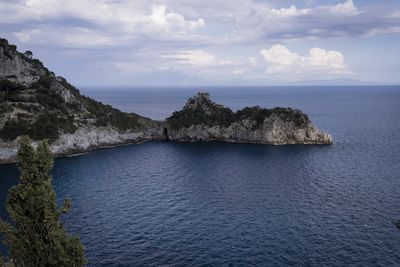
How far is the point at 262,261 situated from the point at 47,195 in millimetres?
36687

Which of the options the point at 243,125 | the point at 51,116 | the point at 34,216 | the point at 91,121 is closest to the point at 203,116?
the point at 243,125

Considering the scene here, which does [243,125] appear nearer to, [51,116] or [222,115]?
[222,115]

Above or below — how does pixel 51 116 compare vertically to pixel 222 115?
above

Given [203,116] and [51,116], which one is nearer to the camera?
[51,116]

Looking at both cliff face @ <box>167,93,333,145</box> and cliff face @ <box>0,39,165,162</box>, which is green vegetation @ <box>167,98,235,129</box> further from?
cliff face @ <box>0,39,165,162</box>

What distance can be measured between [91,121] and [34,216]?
A: 4898 inches

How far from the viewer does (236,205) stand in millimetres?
80312

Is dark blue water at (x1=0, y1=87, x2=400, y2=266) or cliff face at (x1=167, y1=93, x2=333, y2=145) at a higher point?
cliff face at (x1=167, y1=93, x2=333, y2=145)

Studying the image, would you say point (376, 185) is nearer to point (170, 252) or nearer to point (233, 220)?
point (233, 220)

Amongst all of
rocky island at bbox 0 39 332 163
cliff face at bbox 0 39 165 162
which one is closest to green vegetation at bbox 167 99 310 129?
rocky island at bbox 0 39 332 163

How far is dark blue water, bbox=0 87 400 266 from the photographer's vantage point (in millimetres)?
59312

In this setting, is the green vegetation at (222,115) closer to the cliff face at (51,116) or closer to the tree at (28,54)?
the cliff face at (51,116)

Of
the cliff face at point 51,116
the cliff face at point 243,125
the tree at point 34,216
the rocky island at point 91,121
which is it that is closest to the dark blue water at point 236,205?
the cliff face at point 51,116

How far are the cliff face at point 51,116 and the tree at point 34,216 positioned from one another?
324 ft
